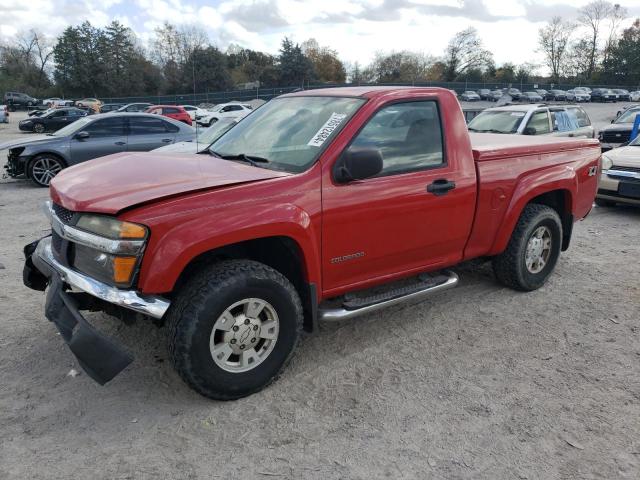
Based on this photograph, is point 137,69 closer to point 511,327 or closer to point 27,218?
point 27,218

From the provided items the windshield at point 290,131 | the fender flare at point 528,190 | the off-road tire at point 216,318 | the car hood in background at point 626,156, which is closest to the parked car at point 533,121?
the car hood in background at point 626,156

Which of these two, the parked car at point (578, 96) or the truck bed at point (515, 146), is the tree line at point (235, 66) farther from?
the truck bed at point (515, 146)

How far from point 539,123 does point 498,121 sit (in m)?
0.81

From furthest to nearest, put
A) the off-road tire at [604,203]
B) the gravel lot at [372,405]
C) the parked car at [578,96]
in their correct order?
the parked car at [578,96], the off-road tire at [604,203], the gravel lot at [372,405]

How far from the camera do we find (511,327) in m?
4.36

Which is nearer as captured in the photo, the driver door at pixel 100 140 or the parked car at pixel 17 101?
the driver door at pixel 100 140

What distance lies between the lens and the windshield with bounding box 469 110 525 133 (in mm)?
10742

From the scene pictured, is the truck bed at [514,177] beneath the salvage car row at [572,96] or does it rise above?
beneath

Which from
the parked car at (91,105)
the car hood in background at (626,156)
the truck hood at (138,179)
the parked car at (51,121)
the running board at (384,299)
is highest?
the parked car at (91,105)

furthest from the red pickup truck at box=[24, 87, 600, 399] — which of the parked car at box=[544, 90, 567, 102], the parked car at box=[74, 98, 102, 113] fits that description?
the parked car at box=[544, 90, 567, 102]

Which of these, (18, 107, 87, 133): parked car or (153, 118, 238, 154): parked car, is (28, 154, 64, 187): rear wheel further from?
(18, 107, 87, 133): parked car

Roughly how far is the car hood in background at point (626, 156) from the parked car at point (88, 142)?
8597 millimetres

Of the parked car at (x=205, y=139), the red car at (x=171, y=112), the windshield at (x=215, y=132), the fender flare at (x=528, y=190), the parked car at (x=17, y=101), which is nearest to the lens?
the fender flare at (x=528, y=190)

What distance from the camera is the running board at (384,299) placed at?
140 inches
